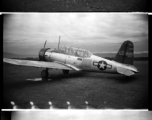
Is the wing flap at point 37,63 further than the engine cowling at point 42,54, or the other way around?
the engine cowling at point 42,54

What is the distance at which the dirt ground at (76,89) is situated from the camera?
283 cm

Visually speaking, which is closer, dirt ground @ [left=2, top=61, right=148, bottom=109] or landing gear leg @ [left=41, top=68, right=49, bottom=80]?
dirt ground @ [left=2, top=61, right=148, bottom=109]

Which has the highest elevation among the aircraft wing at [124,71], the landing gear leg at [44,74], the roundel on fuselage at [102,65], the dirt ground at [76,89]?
the roundel on fuselage at [102,65]

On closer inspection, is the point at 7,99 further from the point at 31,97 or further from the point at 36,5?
the point at 36,5

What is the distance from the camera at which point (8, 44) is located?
2949 mm

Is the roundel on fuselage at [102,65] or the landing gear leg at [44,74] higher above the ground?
the roundel on fuselage at [102,65]

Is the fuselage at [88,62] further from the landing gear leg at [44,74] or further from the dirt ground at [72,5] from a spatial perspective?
the dirt ground at [72,5]

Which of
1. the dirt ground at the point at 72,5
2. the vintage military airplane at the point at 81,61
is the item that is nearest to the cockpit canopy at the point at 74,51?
the vintage military airplane at the point at 81,61

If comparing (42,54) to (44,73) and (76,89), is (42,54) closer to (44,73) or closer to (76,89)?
(44,73)

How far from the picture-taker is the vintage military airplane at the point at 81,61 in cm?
282

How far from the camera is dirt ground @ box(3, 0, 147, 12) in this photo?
295 cm

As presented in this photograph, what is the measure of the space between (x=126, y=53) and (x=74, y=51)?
0.90m

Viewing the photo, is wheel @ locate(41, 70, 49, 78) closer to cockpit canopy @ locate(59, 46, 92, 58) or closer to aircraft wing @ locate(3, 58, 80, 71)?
aircraft wing @ locate(3, 58, 80, 71)

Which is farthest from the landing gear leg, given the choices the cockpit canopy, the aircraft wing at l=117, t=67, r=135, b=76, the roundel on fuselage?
the aircraft wing at l=117, t=67, r=135, b=76
